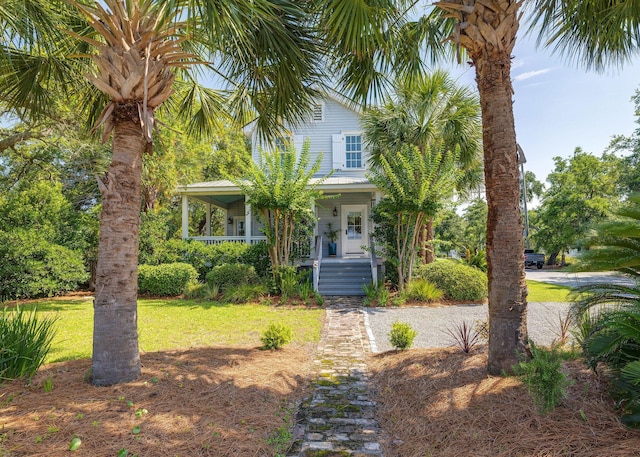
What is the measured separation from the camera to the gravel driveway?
20.9 ft

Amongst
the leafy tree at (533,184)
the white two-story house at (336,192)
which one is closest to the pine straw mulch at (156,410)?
the white two-story house at (336,192)

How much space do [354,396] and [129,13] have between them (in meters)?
4.92

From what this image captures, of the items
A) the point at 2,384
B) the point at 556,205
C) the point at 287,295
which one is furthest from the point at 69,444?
the point at 556,205

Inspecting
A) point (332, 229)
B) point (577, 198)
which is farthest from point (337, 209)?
point (577, 198)

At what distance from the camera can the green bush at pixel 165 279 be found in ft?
39.1

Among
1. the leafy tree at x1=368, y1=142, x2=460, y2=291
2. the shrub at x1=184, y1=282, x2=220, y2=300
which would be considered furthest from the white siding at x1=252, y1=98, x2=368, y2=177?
the shrub at x1=184, y1=282, x2=220, y2=300

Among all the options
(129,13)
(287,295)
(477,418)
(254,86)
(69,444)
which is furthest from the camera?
(287,295)

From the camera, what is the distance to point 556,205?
28.2 metres

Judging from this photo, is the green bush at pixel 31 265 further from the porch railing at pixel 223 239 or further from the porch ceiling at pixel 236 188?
the porch ceiling at pixel 236 188

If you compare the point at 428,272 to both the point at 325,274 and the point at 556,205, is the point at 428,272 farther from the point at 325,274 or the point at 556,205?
the point at 556,205

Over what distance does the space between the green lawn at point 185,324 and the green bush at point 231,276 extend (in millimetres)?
1047

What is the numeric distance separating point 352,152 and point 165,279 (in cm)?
1025

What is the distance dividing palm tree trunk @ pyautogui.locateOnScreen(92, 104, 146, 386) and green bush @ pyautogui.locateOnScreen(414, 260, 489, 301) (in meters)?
9.14

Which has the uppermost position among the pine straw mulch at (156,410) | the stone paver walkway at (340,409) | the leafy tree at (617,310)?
the leafy tree at (617,310)
